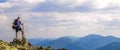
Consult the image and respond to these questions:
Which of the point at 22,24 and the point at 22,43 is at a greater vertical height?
the point at 22,24

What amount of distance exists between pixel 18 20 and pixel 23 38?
11.3 ft

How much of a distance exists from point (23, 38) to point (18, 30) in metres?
1.44

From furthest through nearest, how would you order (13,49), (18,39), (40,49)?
(18,39) → (40,49) → (13,49)

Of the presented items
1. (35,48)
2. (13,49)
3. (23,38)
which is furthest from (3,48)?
(23,38)

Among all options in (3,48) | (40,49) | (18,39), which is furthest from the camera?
(18,39)

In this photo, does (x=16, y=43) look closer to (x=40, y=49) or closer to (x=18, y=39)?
(x=18, y=39)

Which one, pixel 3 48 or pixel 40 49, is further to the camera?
pixel 40 49

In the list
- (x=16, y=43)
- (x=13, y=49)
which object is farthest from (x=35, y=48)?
(x=13, y=49)

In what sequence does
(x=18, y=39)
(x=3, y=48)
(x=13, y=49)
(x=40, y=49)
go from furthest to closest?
(x=18, y=39), (x=40, y=49), (x=13, y=49), (x=3, y=48)

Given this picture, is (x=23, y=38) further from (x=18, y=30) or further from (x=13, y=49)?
(x=13, y=49)

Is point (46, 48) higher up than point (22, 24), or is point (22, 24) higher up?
point (22, 24)

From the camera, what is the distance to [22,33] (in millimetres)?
44656

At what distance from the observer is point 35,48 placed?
41250 mm

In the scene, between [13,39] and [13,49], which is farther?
[13,39]
